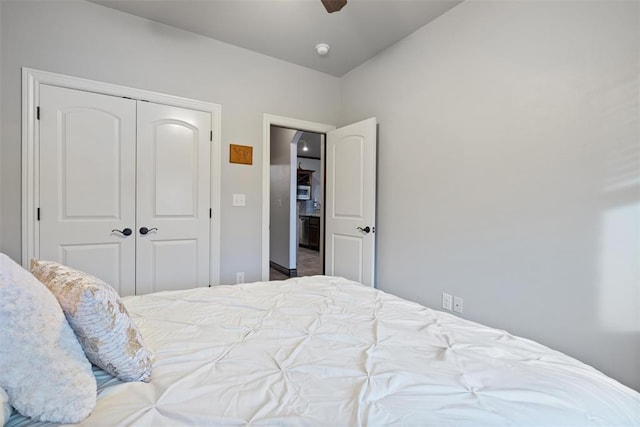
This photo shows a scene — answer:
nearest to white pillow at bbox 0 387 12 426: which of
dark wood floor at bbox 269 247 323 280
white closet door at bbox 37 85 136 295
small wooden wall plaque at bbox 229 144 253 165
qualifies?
white closet door at bbox 37 85 136 295

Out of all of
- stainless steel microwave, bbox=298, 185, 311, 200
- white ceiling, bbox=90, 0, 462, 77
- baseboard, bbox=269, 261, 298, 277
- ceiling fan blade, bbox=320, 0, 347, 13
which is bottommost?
baseboard, bbox=269, 261, 298, 277

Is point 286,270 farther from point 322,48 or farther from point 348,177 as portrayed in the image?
point 322,48

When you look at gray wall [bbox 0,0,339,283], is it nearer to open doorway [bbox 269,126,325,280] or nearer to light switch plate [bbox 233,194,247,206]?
light switch plate [bbox 233,194,247,206]

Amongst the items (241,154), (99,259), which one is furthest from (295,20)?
(99,259)

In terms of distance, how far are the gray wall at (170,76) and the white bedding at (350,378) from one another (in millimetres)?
1677

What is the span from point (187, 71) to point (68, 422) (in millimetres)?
2755

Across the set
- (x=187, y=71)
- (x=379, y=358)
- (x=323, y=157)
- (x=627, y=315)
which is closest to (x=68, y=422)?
(x=379, y=358)

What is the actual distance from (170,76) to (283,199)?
9.06 ft

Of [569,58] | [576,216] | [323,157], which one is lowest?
[576,216]

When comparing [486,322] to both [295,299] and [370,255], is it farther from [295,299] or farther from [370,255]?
[295,299]

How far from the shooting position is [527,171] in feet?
6.13

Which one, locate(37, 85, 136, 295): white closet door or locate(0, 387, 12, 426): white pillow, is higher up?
locate(37, 85, 136, 295): white closet door

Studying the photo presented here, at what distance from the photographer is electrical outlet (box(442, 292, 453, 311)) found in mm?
2346

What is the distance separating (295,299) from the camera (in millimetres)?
1576
